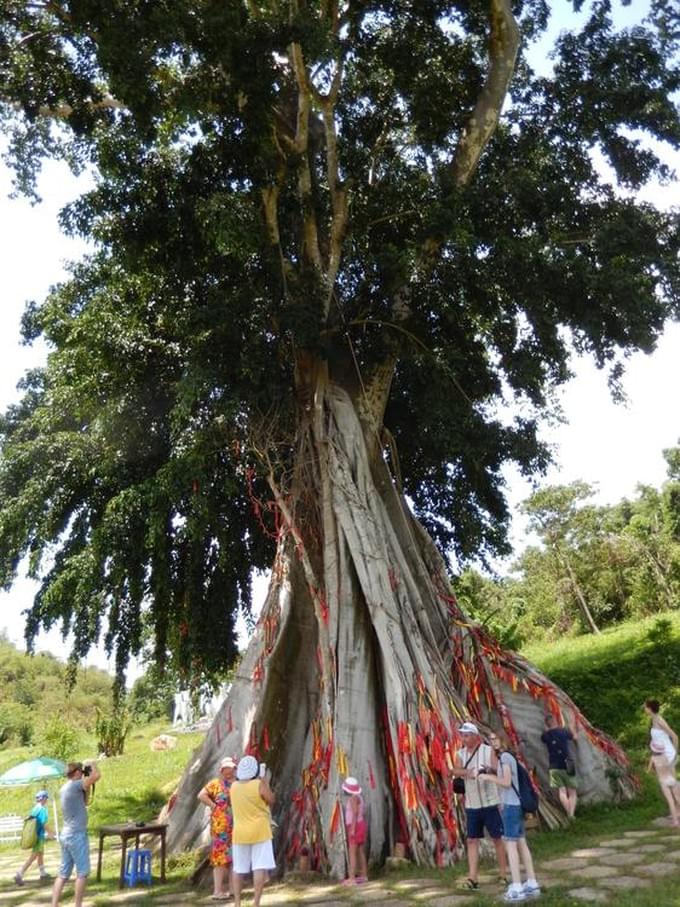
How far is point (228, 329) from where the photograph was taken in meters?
7.57

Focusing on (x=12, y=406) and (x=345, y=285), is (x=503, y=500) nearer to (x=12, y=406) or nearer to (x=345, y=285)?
(x=345, y=285)

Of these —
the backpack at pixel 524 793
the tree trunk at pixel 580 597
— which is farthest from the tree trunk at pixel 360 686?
the tree trunk at pixel 580 597

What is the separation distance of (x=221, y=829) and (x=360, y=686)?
5.70ft

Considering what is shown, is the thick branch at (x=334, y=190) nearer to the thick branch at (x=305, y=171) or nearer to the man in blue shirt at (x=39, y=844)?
the thick branch at (x=305, y=171)

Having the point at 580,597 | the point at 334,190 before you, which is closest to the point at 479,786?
the point at 334,190

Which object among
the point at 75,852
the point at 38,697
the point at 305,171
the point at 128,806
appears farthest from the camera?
the point at 38,697

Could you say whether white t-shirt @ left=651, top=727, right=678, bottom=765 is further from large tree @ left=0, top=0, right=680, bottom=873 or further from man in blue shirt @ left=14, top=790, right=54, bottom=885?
man in blue shirt @ left=14, top=790, right=54, bottom=885

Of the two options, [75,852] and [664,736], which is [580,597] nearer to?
[664,736]

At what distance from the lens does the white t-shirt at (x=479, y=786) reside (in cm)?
468

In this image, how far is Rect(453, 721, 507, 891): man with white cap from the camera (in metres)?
4.70

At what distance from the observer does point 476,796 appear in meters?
4.80

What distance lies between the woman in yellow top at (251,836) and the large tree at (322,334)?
1268 millimetres

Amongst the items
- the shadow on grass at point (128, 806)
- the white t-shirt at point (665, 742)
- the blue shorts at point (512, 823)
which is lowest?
the blue shorts at point (512, 823)

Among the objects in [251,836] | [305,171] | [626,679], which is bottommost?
[251,836]
